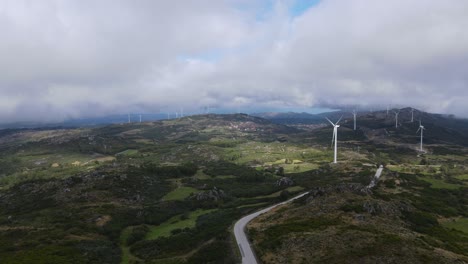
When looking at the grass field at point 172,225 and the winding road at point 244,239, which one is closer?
the winding road at point 244,239

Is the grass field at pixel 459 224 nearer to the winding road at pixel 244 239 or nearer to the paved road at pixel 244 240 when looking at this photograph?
the winding road at pixel 244 239

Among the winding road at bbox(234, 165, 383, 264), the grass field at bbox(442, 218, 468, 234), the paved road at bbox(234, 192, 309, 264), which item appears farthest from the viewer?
the grass field at bbox(442, 218, 468, 234)

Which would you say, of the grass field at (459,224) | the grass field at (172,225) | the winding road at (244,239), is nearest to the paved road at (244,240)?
the winding road at (244,239)

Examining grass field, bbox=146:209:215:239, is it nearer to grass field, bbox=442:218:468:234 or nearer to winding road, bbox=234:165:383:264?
winding road, bbox=234:165:383:264

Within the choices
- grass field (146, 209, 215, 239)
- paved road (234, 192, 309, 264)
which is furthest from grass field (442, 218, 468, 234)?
grass field (146, 209, 215, 239)

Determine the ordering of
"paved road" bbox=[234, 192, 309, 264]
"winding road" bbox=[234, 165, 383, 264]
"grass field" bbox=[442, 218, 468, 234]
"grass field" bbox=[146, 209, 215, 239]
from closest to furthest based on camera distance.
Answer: "paved road" bbox=[234, 192, 309, 264] < "winding road" bbox=[234, 165, 383, 264] < "grass field" bbox=[442, 218, 468, 234] < "grass field" bbox=[146, 209, 215, 239]

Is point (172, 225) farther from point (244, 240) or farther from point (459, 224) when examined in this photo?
point (459, 224)

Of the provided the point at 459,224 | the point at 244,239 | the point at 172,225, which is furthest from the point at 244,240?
the point at 459,224

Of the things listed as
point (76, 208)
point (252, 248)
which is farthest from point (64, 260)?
point (76, 208)

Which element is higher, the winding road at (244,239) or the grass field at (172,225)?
the winding road at (244,239)
